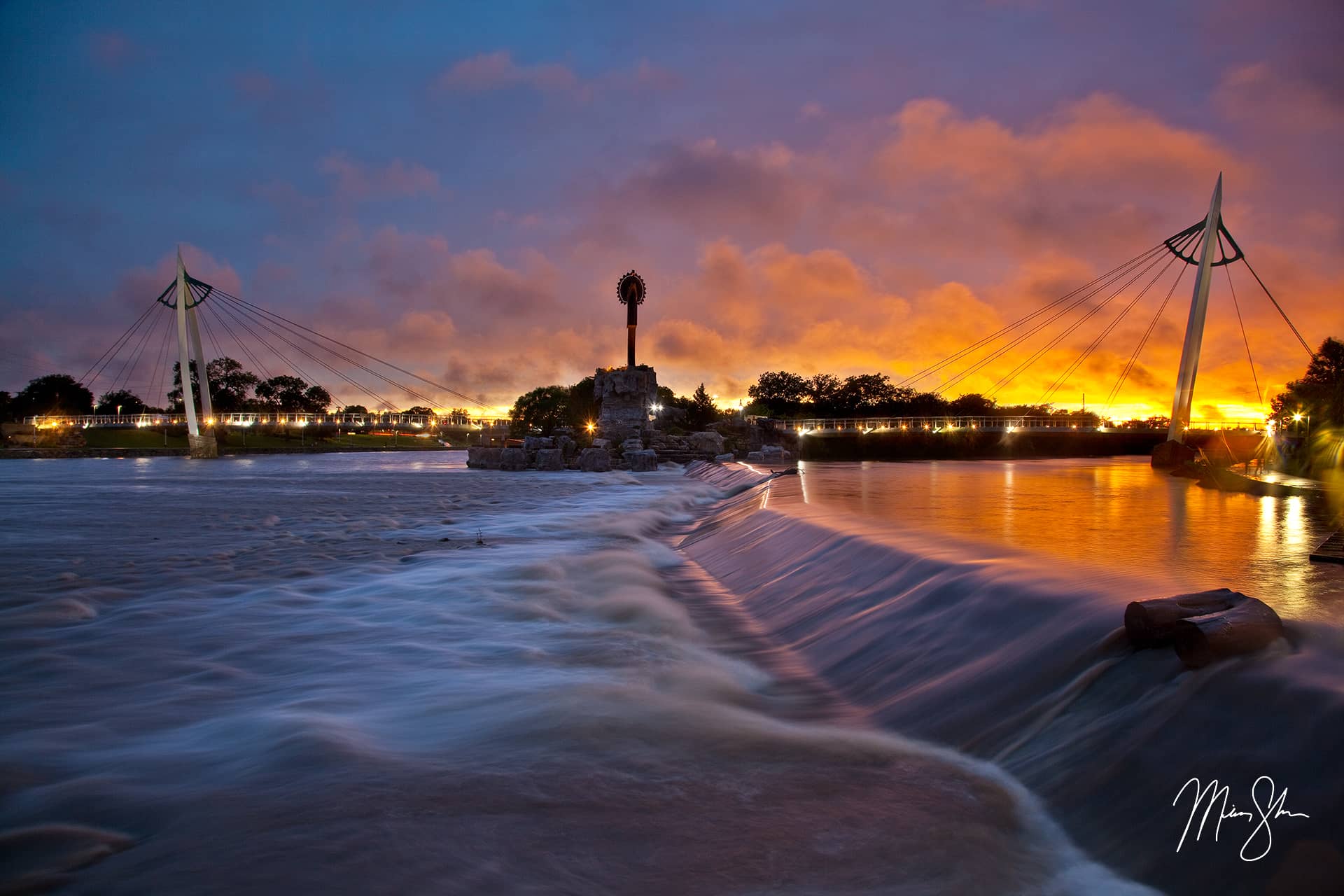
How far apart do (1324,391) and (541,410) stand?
322 feet

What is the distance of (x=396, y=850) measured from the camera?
10.3 feet

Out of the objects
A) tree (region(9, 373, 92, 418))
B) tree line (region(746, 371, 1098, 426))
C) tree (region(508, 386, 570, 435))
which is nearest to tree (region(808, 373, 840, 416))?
tree line (region(746, 371, 1098, 426))

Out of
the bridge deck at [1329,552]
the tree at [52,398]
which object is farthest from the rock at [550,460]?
the tree at [52,398]

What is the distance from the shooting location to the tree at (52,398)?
12038cm

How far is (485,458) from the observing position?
5338 cm

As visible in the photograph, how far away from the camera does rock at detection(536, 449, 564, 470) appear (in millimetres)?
48062

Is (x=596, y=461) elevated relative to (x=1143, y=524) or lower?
elevated

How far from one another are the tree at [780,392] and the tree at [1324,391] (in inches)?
1970

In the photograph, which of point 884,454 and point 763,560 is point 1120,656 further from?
point 884,454

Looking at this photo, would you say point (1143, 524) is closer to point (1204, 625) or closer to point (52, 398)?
point (1204, 625)

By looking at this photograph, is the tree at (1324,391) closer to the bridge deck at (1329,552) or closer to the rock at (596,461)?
the bridge deck at (1329,552)

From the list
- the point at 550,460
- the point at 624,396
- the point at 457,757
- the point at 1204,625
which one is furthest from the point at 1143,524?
the point at 624,396

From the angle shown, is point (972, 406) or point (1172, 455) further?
point (972, 406)

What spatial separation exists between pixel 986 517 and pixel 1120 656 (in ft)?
27.8
